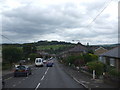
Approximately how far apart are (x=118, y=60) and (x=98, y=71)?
29.4 ft

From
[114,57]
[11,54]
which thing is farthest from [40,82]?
[11,54]

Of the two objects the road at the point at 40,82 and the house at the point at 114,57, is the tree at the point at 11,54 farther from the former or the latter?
the road at the point at 40,82

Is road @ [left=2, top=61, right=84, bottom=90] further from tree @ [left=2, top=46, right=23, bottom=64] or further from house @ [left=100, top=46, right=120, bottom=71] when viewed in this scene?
tree @ [left=2, top=46, right=23, bottom=64]

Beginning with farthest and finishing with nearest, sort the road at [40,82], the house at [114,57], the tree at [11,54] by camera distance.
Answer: the tree at [11,54]
the house at [114,57]
the road at [40,82]

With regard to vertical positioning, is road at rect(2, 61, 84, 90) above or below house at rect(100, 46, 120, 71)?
below

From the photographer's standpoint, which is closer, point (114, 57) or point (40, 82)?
point (40, 82)

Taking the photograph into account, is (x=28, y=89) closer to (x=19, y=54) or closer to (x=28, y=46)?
(x=19, y=54)

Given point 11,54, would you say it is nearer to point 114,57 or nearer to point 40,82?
point 114,57

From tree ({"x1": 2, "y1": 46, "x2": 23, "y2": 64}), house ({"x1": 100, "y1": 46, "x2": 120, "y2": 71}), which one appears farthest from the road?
tree ({"x1": 2, "y1": 46, "x2": 23, "y2": 64})

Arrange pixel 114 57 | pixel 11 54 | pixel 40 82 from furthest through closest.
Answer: pixel 11 54
pixel 114 57
pixel 40 82

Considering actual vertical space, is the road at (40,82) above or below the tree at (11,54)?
below

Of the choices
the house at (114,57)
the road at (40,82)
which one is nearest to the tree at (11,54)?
the house at (114,57)

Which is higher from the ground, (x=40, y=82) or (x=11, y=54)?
(x=11, y=54)

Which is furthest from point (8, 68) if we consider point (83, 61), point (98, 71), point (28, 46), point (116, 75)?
point (28, 46)
